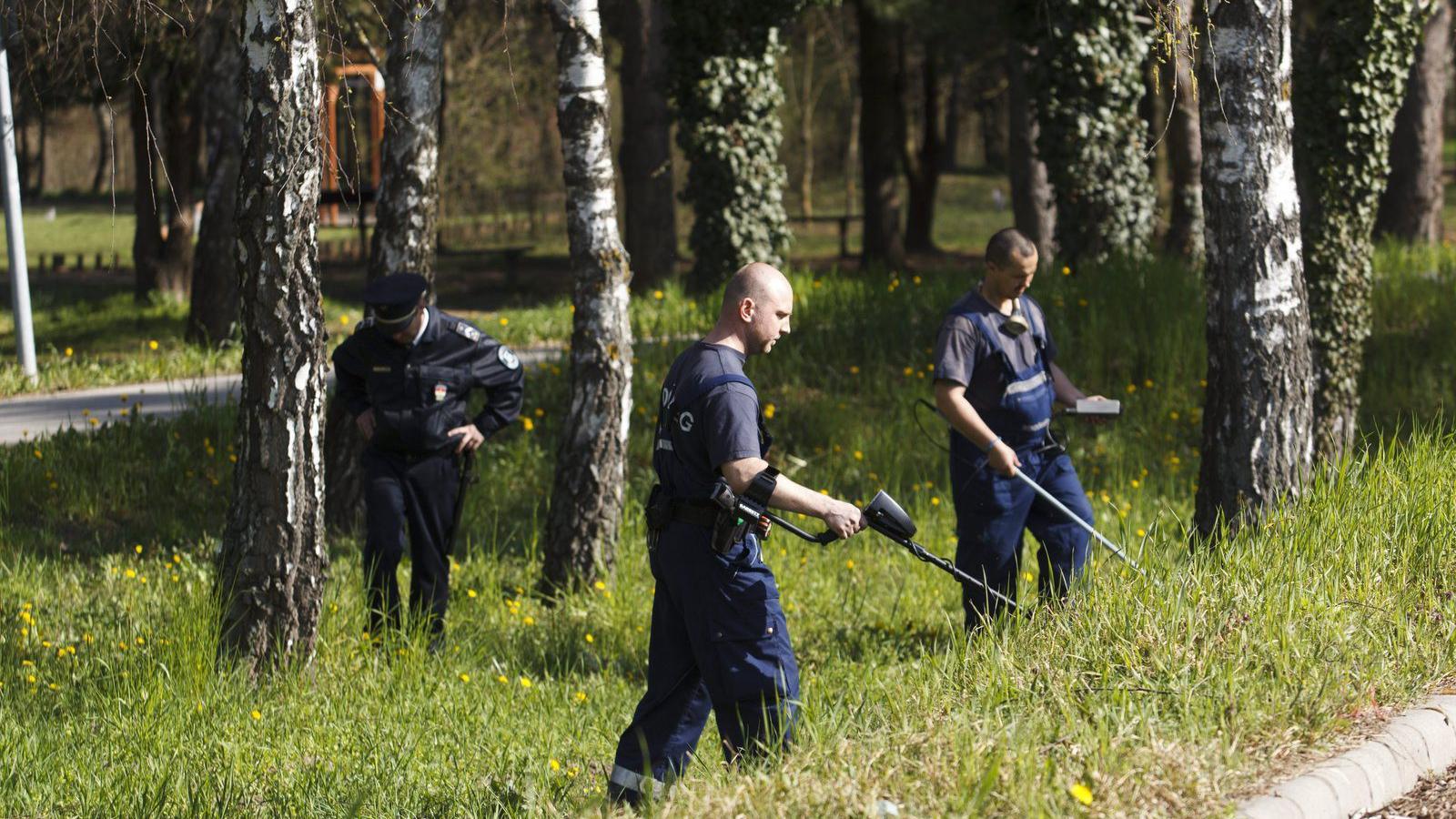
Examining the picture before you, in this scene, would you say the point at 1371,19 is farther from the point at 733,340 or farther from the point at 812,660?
the point at 733,340

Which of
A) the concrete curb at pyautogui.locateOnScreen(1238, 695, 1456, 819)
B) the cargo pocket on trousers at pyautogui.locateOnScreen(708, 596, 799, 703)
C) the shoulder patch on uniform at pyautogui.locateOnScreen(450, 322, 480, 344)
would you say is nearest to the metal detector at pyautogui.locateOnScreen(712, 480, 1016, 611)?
the cargo pocket on trousers at pyautogui.locateOnScreen(708, 596, 799, 703)

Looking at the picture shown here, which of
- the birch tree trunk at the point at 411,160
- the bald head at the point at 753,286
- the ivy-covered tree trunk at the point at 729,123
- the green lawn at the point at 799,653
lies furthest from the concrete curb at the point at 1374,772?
the ivy-covered tree trunk at the point at 729,123

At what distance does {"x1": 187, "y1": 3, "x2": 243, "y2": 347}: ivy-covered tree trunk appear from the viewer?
1452cm

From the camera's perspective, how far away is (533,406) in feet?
35.1

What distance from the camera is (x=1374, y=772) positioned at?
4293 mm

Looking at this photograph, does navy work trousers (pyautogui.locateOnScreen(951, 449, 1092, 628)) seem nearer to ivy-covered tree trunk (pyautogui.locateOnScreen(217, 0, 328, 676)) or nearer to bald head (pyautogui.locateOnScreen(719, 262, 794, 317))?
bald head (pyautogui.locateOnScreen(719, 262, 794, 317))

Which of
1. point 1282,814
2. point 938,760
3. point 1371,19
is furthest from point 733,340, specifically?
point 1371,19

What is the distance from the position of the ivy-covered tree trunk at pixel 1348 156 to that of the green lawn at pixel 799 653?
1561mm

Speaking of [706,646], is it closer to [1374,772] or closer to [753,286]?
[753,286]

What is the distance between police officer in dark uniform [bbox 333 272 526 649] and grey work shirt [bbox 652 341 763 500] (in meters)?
2.27

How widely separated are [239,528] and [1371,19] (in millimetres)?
7994

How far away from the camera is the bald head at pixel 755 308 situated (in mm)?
4410

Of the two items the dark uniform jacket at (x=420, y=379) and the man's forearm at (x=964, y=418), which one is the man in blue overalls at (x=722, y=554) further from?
the dark uniform jacket at (x=420, y=379)

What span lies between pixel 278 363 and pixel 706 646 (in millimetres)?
2382
